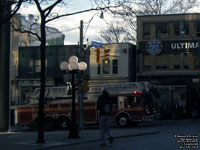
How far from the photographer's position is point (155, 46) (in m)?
47.2

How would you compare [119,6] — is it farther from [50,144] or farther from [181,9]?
[181,9]

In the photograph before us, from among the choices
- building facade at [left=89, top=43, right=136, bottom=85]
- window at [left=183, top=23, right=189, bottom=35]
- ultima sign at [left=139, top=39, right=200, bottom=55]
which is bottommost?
building facade at [left=89, top=43, right=136, bottom=85]

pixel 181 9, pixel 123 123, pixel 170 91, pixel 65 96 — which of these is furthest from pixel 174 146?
pixel 181 9

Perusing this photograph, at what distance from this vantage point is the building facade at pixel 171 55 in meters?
46.1

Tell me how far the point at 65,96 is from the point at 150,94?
20.3ft

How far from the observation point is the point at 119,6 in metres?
16.8

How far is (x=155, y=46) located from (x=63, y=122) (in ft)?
61.3

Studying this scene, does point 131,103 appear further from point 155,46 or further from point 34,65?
point 34,65

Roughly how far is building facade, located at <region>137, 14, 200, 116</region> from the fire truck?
46.2ft

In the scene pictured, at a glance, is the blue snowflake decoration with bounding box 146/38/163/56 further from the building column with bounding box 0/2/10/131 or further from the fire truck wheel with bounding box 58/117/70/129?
the building column with bounding box 0/2/10/131

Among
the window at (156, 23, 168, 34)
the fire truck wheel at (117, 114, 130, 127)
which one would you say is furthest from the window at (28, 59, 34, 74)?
the fire truck wheel at (117, 114, 130, 127)

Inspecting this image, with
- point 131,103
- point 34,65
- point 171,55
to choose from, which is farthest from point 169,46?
point 131,103

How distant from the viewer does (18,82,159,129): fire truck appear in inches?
1220

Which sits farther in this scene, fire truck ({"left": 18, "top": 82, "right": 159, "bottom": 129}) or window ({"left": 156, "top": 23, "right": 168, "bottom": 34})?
window ({"left": 156, "top": 23, "right": 168, "bottom": 34})
